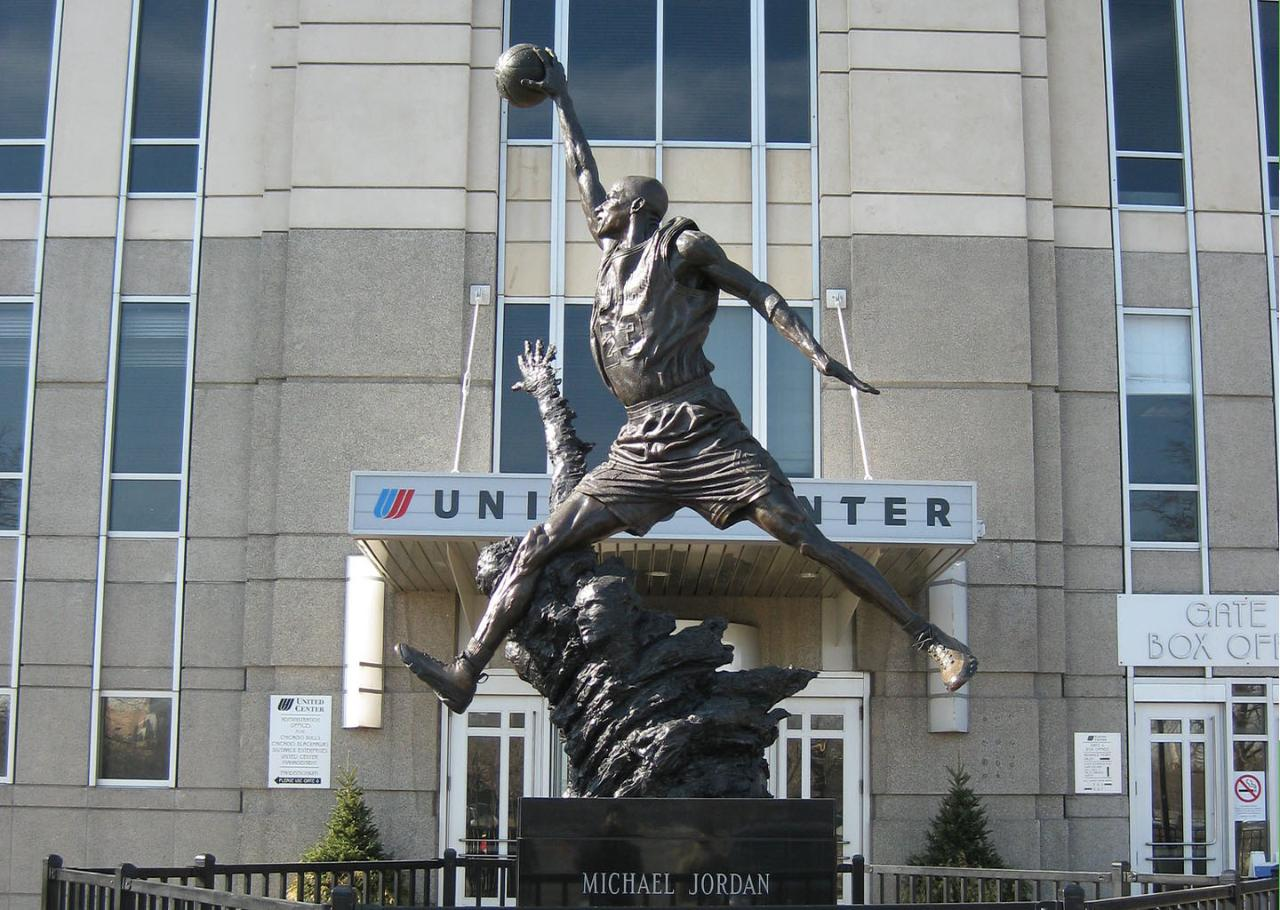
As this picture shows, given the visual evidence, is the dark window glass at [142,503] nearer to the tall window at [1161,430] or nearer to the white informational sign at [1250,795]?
the tall window at [1161,430]

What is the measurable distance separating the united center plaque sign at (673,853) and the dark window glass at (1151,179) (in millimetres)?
14100

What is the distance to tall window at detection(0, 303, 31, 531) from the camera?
715 inches

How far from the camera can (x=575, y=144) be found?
788cm

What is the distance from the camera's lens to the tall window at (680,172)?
17922mm

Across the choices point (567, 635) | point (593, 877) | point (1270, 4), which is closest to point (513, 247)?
point (1270, 4)

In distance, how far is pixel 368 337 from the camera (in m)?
17.8

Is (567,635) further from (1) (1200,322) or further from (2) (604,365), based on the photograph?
(1) (1200,322)

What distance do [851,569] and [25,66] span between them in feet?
51.2

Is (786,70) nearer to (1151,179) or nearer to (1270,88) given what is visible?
(1151,179)

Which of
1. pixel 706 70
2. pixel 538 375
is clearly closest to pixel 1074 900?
pixel 538 375

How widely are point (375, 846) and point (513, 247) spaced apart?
22.3 ft

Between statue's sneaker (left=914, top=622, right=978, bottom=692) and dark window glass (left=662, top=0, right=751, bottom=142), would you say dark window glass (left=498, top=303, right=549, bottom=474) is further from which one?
statue's sneaker (left=914, top=622, right=978, bottom=692)

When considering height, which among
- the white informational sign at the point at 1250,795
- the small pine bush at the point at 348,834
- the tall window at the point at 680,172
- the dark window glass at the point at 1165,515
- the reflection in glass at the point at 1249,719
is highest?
the tall window at the point at 680,172

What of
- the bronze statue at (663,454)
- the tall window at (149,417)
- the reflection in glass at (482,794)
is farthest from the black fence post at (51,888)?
the tall window at (149,417)
